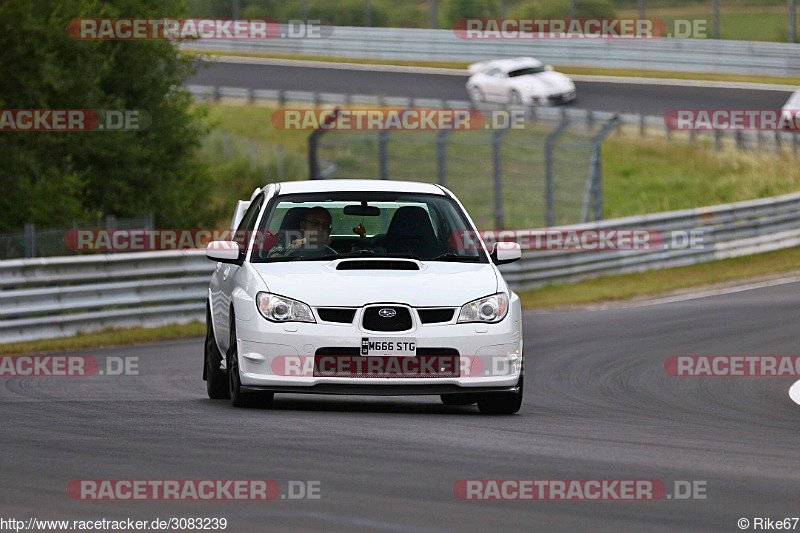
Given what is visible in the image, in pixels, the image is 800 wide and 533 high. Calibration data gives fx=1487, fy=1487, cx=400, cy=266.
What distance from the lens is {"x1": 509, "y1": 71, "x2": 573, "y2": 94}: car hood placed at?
45875 mm

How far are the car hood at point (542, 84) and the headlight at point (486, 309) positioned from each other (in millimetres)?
36626

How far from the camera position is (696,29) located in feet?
165

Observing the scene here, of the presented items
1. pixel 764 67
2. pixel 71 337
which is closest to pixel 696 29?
pixel 764 67

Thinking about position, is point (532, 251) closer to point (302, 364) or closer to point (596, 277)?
point (596, 277)

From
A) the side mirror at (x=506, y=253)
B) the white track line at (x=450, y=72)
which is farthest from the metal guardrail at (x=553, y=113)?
the side mirror at (x=506, y=253)

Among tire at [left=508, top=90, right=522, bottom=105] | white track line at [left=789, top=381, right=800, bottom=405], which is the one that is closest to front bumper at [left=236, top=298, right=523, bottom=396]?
white track line at [left=789, top=381, right=800, bottom=405]

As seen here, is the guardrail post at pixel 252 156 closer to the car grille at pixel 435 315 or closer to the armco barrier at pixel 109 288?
the armco barrier at pixel 109 288

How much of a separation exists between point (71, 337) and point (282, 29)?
4055cm

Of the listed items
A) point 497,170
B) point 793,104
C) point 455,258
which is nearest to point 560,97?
point 793,104

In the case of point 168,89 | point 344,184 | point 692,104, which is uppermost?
point 344,184

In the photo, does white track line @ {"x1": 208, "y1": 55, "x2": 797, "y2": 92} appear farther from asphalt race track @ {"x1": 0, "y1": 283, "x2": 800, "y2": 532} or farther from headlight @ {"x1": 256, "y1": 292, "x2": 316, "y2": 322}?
headlight @ {"x1": 256, "y1": 292, "x2": 316, "y2": 322}

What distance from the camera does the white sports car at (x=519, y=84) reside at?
45938 mm

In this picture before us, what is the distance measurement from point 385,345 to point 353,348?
0.67 feet

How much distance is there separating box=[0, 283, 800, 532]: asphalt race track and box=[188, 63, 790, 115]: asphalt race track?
107 ft
